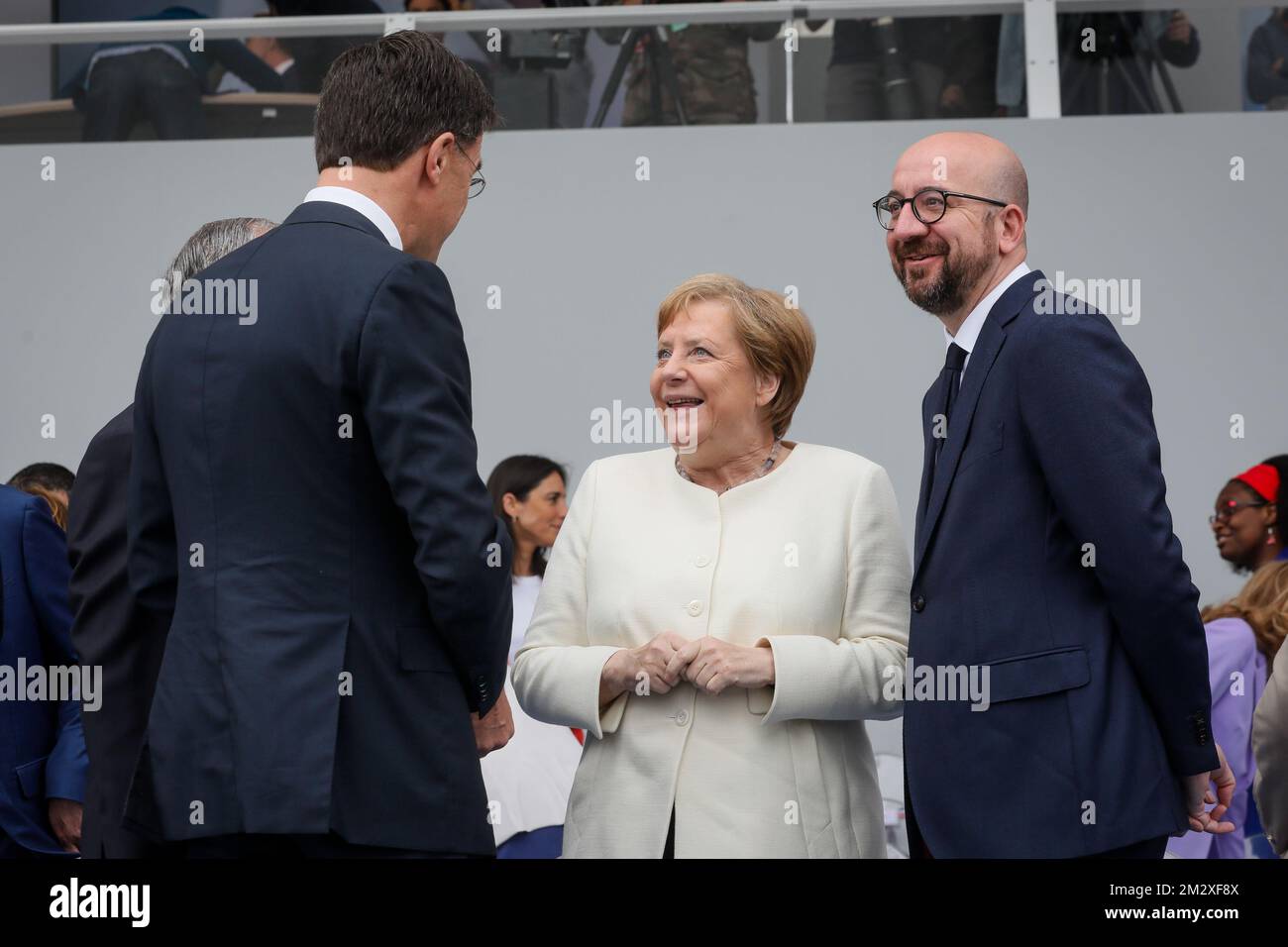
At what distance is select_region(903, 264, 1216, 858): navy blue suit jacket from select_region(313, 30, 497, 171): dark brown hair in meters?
1.00

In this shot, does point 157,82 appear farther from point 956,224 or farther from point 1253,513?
point 1253,513

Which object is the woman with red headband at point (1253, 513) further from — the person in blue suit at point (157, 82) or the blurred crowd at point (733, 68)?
the person in blue suit at point (157, 82)

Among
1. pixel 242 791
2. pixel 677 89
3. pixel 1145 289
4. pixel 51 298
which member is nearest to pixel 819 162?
pixel 677 89

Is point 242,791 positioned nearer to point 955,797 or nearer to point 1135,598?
point 955,797

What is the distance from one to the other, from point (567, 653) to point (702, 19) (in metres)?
3.70

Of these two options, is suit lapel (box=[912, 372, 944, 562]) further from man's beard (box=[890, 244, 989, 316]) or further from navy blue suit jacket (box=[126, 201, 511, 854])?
navy blue suit jacket (box=[126, 201, 511, 854])

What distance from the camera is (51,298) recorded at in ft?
20.6

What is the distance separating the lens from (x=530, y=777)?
4.49 metres

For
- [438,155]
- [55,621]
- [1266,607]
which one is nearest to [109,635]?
[55,621]

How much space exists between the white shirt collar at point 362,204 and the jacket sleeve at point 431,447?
18cm

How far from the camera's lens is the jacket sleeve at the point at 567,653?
2.69 metres

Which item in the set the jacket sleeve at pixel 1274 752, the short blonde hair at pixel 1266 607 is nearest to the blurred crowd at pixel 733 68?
the short blonde hair at pixel 1266 607

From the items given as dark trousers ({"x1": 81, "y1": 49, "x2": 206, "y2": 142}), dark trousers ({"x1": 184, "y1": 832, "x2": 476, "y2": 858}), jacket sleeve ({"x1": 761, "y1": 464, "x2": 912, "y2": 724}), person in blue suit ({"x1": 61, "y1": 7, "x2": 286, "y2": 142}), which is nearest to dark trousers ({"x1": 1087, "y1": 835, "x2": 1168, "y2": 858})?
jacket sleeve ({"x1": 761, "y1": 464, "x2": 912, "y2": 724})
